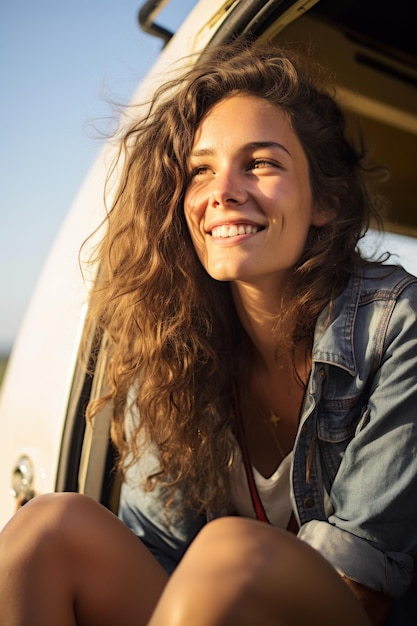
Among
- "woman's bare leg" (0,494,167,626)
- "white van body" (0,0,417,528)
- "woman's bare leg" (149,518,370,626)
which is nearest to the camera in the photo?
"woman's bare leg" (149,518,370,626)

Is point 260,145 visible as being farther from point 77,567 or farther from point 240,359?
point 77,567

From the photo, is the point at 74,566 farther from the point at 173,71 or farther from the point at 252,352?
the point at 173,71

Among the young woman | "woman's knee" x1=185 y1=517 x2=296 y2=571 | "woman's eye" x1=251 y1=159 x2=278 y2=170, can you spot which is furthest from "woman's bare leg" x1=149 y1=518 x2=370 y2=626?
Result: "woman's eye" x1=251 y1=159 x2=278 y2=170

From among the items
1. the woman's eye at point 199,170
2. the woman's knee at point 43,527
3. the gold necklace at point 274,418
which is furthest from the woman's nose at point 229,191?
the woman's knee at point 43,527

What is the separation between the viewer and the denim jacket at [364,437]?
4.45 ft

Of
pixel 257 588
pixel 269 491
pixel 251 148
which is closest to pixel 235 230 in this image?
pixel 251 148

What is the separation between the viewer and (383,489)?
1373mm

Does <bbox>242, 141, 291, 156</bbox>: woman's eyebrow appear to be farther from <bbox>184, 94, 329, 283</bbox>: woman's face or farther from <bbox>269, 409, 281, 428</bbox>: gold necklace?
<bbox>269, 409, 281, 428</bbox>: gold necklace

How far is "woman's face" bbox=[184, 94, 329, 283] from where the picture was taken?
166 centimetres

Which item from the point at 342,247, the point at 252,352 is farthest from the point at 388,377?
the point at 252,352

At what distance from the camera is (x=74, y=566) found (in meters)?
1.35

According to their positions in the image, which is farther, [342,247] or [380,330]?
[342,247]

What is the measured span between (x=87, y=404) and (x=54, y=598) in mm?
795

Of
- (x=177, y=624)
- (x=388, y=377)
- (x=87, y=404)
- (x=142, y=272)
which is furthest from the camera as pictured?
(x=87, y=404)
